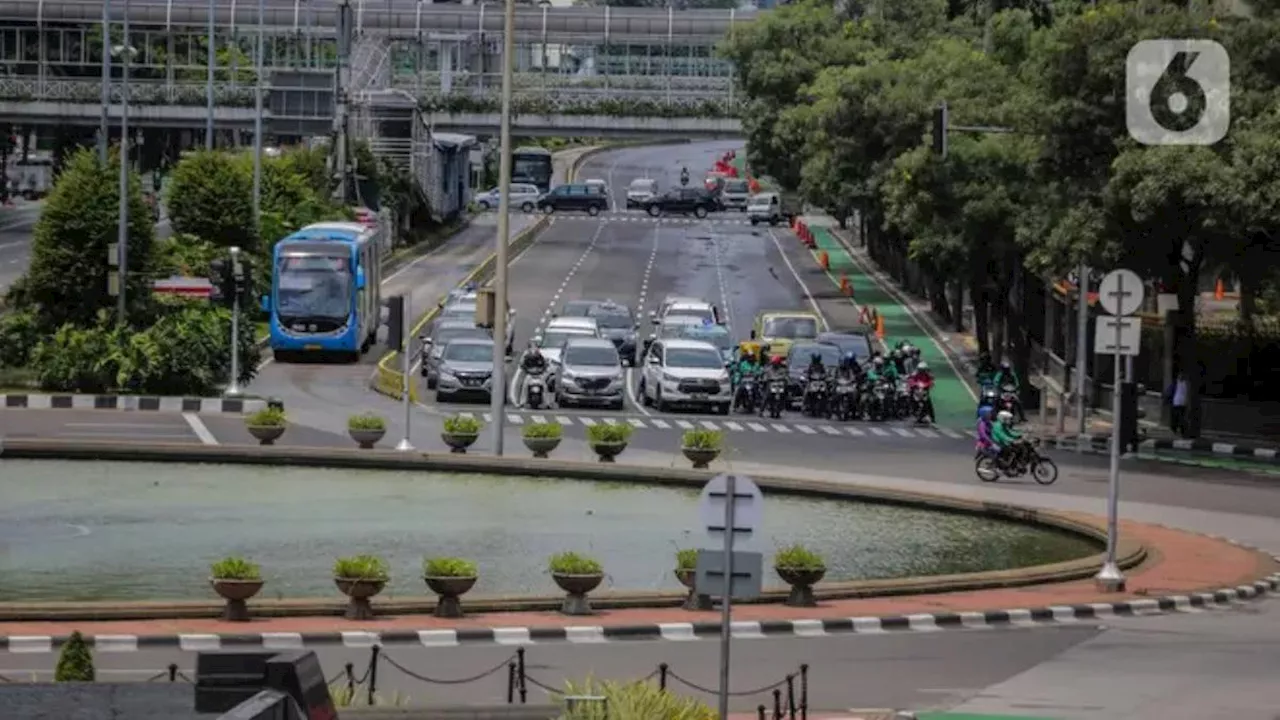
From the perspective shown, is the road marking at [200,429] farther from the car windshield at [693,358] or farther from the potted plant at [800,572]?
the potted plant at [800,572]

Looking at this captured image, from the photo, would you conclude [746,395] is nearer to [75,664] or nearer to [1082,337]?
[1082,337]

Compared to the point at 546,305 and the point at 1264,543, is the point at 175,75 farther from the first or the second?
the point at 1264,543

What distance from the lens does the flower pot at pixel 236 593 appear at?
27.9 meters

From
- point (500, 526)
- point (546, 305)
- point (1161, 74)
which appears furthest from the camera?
point (546, 305)

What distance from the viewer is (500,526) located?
3897 cm

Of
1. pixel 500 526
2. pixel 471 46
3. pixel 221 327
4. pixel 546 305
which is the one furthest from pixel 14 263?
pixel 500 526

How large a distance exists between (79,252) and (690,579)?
3490cm

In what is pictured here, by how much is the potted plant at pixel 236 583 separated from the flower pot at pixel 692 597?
4.88 metres

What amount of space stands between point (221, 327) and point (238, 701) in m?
46.7

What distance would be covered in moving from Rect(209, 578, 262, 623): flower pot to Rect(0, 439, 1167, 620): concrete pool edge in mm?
291

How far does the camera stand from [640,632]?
1133 inches

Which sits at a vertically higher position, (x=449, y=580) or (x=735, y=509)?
(x=735, y=509)

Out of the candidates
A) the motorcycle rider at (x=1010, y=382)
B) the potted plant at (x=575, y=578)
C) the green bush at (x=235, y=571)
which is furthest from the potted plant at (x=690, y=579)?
the motorcycle rider at (x=1010, y=382)

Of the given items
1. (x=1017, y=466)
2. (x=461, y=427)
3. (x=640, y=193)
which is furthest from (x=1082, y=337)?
(x=640, y=193)
